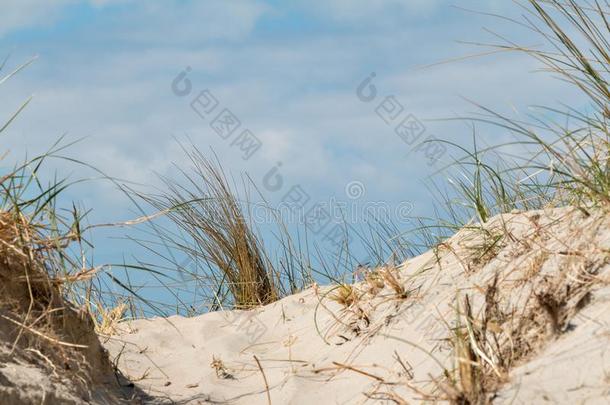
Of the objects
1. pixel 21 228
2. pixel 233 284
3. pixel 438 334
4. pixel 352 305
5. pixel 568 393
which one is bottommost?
pixel 568 393

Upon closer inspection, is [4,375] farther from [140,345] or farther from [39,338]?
[140,345]

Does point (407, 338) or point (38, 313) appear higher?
point (38, 313)

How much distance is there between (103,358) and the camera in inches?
111

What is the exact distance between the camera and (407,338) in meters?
3.00

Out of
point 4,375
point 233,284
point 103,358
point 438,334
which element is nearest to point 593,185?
point 438,334

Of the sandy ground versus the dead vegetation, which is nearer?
the sandy ground

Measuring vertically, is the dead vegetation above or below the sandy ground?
above

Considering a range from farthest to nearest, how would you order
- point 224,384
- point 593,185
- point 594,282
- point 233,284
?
point 233,284 < point 224,384 < point 593,185 < point 594,282

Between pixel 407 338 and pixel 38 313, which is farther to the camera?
pixel 407 338

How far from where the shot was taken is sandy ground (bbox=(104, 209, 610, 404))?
2.26 meters

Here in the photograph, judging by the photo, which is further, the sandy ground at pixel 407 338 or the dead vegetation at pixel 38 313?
the dead vegetation at pixel 38 313

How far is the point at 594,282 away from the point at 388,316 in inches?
39.9

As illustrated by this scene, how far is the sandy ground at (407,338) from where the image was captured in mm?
2260

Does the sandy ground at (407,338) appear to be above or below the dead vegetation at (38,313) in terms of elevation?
below
